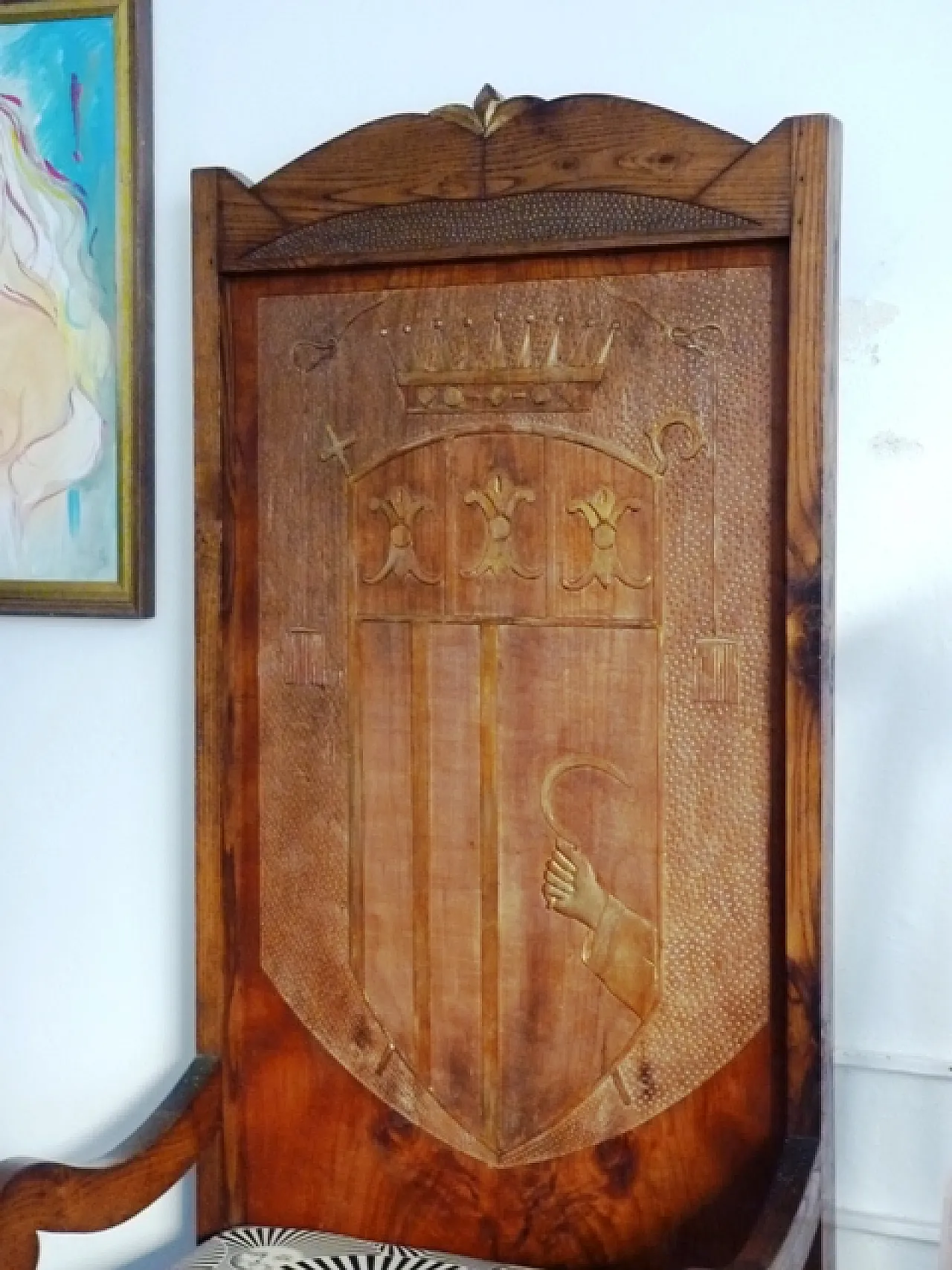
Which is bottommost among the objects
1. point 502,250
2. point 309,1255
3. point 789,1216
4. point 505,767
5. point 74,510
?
point 309,1255

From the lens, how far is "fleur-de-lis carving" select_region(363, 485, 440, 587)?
166 cm

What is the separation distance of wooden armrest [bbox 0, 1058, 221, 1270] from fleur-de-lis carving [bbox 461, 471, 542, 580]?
0.63 meters

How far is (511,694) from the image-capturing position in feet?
5.38

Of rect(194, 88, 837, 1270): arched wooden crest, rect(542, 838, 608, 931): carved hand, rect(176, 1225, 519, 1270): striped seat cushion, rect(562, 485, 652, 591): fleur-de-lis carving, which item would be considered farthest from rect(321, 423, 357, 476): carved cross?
rect(176, 1225, 519, 1270): striped seat cushion

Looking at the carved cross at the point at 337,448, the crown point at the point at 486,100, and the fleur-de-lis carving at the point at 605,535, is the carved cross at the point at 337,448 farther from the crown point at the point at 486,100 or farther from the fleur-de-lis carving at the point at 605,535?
the crown point at the point at 486,100

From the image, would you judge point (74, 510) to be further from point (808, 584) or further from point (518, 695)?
point (808, 584)

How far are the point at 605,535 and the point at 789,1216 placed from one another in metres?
0.66

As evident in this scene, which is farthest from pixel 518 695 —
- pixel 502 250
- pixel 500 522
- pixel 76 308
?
pixel 76 308

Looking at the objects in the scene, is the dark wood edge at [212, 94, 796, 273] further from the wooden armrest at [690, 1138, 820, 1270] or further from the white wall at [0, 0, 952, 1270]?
the wooden armrest at [690, 1138, 820, 1270]

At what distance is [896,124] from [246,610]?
840mm

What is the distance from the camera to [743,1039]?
157 cm

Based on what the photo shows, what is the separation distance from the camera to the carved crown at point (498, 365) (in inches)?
62.7

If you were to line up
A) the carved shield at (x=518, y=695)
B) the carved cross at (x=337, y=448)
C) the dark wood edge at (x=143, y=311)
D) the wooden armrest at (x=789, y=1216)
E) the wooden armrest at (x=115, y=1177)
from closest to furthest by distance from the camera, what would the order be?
the wooden armrest at (x=789, y=1216)
the wooden armrest at (x=115, y=1177)
the carved shield at (x=518, y=695)
the carved cross at (x=337, y=448)
the dark wood edge at (x=143, y=311)

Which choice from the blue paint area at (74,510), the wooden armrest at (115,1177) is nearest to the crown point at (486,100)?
the blue paint area at (74,510)
